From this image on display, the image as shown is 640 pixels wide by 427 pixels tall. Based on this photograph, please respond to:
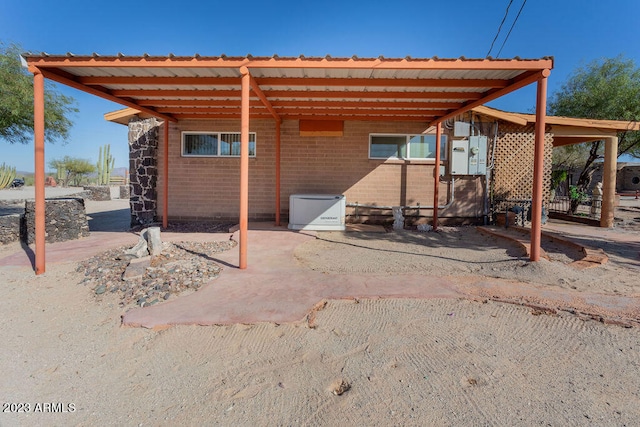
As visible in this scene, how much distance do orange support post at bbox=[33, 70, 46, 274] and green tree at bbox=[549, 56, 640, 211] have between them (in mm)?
15824

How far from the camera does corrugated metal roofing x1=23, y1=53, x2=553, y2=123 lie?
4.30 m

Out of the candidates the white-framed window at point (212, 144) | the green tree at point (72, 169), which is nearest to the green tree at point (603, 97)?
the white-framed window at point (212, 144)

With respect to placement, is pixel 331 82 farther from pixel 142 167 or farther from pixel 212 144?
pixel 142 167

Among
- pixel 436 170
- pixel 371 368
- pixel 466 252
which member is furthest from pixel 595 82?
pixel 371 368

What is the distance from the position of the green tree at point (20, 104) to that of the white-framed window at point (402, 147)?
9501mm

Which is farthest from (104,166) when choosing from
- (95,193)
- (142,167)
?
(142,167)

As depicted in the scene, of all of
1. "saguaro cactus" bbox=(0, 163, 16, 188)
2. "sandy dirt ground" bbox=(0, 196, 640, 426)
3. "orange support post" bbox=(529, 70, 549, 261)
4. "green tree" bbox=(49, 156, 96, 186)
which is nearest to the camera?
"sandy dirt ground" bbox=(0, 196, 640, 426)

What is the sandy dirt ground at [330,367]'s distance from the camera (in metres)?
1.92

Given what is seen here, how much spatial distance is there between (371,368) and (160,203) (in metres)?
8.26

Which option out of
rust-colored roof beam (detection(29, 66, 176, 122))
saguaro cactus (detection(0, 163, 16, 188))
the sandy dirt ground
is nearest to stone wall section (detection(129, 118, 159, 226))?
rust-colored roof beam (detection(29, 66, 176, 122))

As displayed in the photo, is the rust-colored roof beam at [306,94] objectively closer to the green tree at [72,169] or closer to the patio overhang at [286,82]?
the patio overhang at [286,82]

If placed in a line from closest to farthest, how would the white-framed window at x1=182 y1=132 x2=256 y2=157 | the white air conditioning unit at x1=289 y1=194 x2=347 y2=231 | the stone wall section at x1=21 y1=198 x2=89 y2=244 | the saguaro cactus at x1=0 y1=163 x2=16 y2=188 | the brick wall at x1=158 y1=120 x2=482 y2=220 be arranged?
the stone wall section at x1=21 y1=198 x2=89 y2=244
the white air conditioning unit at x1=289 y1=194 x2=347 y2=231
the brick wall at x1=158 y1=120 x2=482 y2=220
the white-framed window at x1=182 y1=132 x2=256 y2=157
the saguaro cactus at x1=0 y1=163 x2=16 y2=188

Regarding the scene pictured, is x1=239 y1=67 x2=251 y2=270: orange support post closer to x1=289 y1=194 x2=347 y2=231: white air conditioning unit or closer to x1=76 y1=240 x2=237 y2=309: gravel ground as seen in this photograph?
x1=76 y1=240 x2=237 y2=309: gravel ground

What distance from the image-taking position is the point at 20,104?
8.61 m
